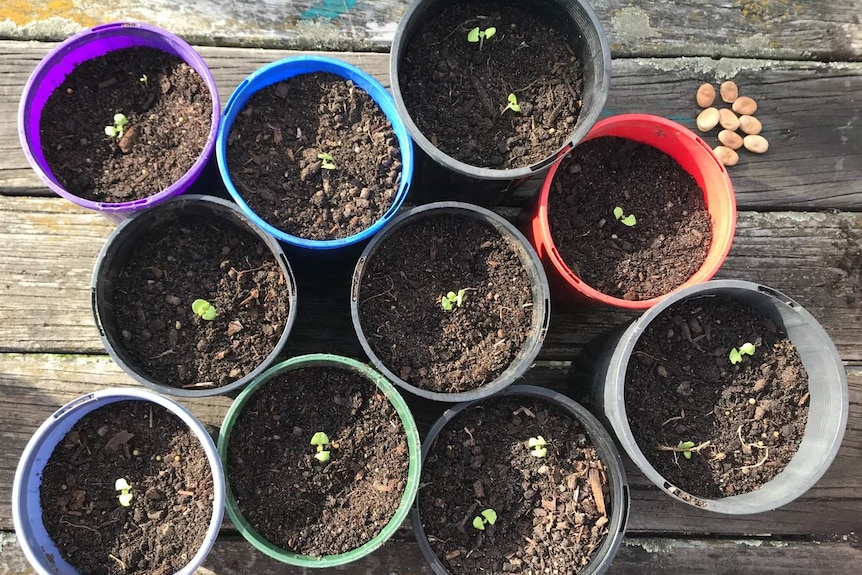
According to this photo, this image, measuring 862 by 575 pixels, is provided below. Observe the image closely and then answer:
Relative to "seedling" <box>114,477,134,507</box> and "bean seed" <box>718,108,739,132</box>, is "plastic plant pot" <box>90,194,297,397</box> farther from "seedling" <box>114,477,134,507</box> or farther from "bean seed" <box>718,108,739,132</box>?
"bean seed" <box>718,108,739,132</box>

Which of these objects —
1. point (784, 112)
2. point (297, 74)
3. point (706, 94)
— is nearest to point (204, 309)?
point (297, 74)

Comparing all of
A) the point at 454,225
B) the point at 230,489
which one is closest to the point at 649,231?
the point at 454,225

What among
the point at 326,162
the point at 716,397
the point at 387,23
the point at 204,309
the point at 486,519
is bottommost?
the point at 486,519

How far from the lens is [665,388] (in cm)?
134

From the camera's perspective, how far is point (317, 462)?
127 centimetres

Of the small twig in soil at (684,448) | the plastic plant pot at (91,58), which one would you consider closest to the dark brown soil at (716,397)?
the small twig in soil at (684,448)

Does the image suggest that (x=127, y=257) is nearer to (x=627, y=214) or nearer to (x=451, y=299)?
(x=451, y=299)

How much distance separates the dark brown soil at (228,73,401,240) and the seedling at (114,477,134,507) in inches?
24.0

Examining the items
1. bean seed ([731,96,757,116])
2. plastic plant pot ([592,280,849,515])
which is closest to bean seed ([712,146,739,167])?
bean seed ([731,96,757,116])

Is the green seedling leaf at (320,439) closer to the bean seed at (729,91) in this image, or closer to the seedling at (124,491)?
the seedling at (124,491)

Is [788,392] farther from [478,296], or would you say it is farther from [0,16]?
[0,16]

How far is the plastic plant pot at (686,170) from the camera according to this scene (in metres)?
1.32

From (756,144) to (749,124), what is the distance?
57 mm

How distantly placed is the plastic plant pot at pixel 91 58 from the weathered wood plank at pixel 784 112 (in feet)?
1.56
